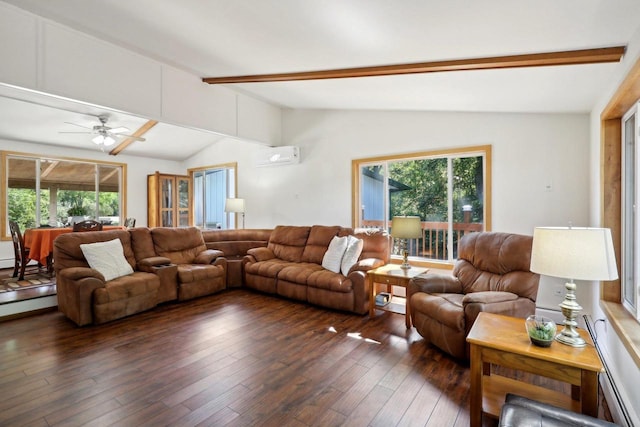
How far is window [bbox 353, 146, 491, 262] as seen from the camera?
4.02m

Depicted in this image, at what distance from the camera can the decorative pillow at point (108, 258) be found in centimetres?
372

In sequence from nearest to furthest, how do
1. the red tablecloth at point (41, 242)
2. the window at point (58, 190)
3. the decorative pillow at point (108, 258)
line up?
the decorative pillow at point (108, 258), the red tablecloth at point (41, 242), the window at point (58, 190)

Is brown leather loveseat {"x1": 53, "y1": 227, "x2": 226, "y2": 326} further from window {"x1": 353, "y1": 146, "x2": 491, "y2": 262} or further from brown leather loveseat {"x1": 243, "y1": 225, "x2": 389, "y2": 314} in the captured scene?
window {"x1": 353, "y1": 146, "x2": 491, "y2": 262}

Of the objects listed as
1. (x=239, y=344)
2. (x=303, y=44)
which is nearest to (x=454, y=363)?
(x=239, y=344)

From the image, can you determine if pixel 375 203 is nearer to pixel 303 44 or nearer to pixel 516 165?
pixel 516 165

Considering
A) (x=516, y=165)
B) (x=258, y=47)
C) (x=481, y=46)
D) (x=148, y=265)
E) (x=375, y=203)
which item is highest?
(x=258, y=47)

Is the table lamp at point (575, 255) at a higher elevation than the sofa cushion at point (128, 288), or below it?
higher

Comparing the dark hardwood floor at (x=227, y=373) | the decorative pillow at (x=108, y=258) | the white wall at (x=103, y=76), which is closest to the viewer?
the dark hardwood floor at (x=227, y=373)

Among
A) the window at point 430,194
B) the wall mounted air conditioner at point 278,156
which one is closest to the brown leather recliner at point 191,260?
the wall mounted air conditioner at point 278,156

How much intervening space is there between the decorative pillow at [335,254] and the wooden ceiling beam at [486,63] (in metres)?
2.06

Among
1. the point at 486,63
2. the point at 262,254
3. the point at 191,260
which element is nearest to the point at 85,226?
the point at 191,260

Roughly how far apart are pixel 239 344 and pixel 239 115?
366cm

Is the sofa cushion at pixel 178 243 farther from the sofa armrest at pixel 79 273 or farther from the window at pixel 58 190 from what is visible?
the window at pixel 58 190

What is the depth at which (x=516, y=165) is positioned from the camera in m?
3.65
